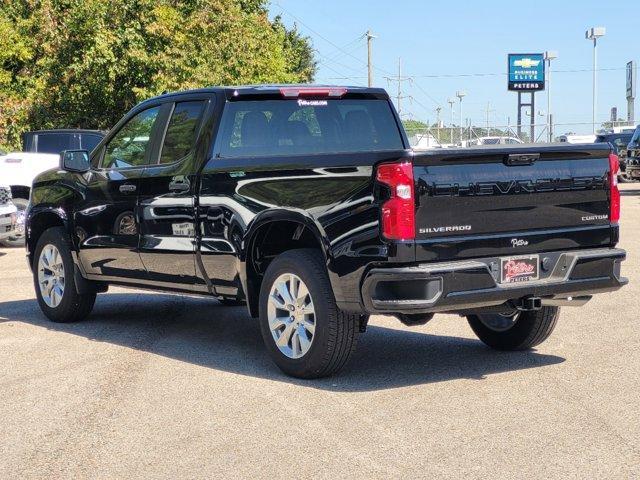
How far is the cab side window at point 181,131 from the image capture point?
27.7ft

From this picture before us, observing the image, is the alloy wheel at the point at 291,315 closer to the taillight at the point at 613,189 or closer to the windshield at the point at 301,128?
the windshield at the point at 301,128

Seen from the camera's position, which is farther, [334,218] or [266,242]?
[266,242]

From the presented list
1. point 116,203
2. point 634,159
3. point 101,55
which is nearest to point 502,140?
point 634,159

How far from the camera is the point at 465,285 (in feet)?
22.0

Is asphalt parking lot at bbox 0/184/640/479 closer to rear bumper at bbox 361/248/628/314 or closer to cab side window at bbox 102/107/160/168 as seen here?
rear bumper at bbox 361/248/628/314

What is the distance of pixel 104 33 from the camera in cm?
3127

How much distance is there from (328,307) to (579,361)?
1.92 metres

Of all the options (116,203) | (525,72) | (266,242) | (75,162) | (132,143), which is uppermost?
(525,72)

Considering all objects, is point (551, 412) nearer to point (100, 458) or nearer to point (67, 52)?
point (100, 458)

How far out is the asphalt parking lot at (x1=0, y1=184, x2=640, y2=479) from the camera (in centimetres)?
534

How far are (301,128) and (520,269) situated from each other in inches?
85.5

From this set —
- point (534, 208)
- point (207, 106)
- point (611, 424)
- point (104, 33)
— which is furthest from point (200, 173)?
point (104, 33)

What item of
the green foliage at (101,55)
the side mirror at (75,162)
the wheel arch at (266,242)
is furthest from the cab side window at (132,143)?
the green foliage at (101,55)

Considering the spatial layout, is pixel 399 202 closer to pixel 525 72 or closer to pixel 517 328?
pixel 517 328
